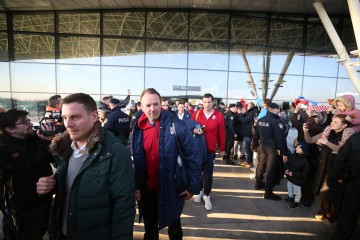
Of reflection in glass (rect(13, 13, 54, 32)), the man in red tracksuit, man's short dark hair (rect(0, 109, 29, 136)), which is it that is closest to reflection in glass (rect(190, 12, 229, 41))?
reflection in glass (rect(13, 13, 54, 32))

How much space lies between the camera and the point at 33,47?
1332cm

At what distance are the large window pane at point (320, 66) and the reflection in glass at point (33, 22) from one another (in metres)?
16.4

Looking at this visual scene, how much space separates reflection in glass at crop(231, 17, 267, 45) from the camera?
14391mm

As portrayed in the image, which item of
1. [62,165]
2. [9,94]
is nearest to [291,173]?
[62,165]

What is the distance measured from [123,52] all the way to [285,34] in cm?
1062

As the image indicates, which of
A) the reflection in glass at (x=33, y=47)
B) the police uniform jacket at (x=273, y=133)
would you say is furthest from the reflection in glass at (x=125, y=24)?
the police uniform jacket at (x=273, y=133)

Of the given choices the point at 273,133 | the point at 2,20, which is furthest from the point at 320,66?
the point at 2,20

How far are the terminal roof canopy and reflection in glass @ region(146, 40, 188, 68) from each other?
2.16m

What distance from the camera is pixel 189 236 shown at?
3.24m

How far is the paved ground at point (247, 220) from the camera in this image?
130 inches

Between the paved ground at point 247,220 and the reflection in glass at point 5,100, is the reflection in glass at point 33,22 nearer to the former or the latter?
the reflection in glass at point 5,100

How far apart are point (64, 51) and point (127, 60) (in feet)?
12.4

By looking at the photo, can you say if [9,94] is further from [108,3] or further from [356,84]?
[356,84]

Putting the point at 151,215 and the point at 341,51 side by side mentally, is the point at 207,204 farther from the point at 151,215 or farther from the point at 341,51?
the point at 341,51
